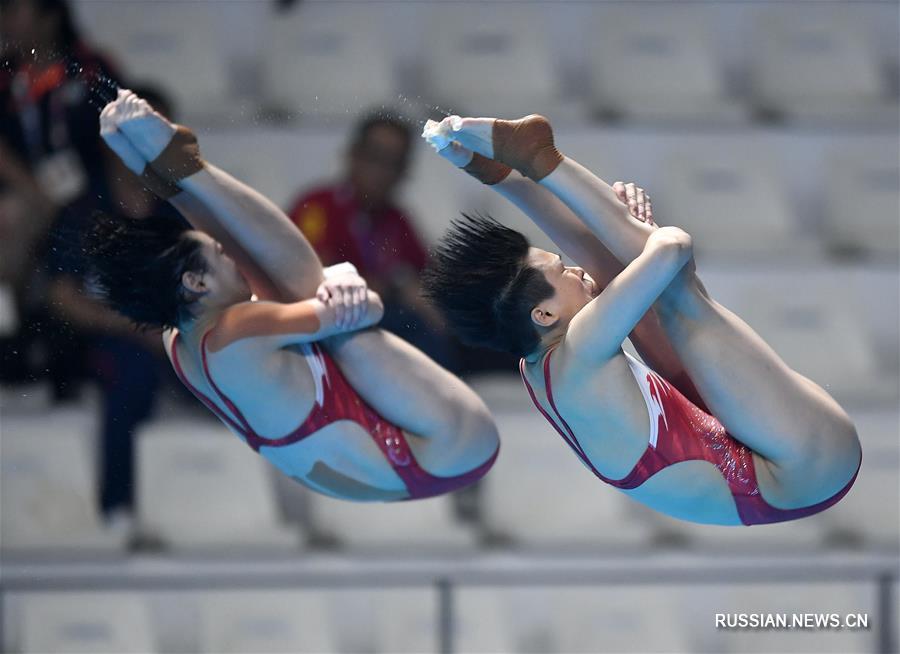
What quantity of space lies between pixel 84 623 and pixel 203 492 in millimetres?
458

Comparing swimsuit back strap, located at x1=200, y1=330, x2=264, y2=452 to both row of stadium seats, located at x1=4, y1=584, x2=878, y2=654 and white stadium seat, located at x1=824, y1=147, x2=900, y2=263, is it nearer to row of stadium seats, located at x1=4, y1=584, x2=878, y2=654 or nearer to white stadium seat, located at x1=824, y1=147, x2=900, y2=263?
row of stadium seats, located at x1=4, y1=584, x2=878, y2=654

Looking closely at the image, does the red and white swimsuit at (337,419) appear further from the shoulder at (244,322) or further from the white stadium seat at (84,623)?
the white stadium seat at (84,623)

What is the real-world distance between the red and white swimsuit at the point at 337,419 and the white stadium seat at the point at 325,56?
1107mm

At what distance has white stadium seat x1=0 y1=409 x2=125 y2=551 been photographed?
127 inches

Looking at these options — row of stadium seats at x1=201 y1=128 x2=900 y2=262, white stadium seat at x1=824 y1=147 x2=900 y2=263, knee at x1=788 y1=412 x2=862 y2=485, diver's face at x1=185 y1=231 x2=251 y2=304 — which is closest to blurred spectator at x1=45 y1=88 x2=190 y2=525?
diver's face at x1=185 y1=231 x2=251 y2=304

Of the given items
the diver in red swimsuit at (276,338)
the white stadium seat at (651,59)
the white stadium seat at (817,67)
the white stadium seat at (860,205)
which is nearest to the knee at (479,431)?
the diver in red swimsuit at (276,338)

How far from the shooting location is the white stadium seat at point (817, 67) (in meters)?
3.73

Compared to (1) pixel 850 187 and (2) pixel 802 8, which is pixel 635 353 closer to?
(1) pixel 850 187

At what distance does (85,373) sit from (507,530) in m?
1.23

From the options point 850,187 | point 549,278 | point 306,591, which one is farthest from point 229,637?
A: point 850,187

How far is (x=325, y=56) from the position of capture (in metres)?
3.46

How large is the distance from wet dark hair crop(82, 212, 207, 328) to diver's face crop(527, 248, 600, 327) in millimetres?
636

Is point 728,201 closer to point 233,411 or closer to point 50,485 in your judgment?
point 233,411

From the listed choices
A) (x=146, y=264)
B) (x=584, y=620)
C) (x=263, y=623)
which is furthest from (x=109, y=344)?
(x=584, y=620)
